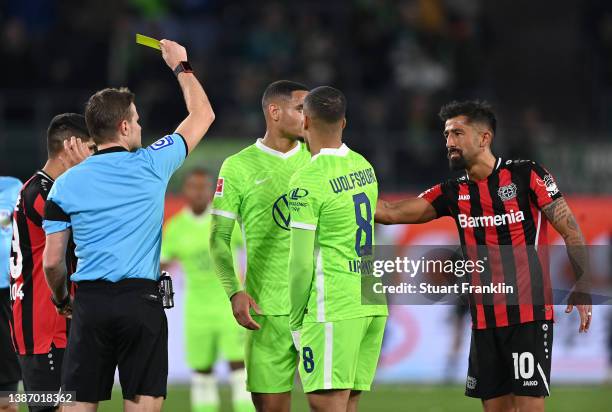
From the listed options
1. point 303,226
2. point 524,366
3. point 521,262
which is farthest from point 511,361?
point 303,226

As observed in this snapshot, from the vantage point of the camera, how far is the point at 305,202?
6027 millimetres

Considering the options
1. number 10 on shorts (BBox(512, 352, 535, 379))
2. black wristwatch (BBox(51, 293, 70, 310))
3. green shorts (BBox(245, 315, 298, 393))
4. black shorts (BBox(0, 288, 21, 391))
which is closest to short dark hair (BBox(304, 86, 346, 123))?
green shorts (BBox(245, 315, 298, 393))

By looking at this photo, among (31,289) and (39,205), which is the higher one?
(39,205)

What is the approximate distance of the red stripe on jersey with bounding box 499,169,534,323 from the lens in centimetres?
666

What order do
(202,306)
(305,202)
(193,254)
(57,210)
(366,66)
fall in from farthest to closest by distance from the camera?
(366,66) → (193,254) → (202,306) → (305,202) → (57,210)

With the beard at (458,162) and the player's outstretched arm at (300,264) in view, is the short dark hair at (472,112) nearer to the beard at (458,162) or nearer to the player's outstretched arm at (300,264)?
the beard at (458,162)

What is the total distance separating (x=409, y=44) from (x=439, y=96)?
1.42 meters

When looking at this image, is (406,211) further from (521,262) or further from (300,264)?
(300,264)

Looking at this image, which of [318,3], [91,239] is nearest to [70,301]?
[91,239]

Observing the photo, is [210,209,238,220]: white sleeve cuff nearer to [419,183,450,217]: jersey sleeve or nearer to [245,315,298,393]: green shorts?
[245,315,298,393]: green shorts

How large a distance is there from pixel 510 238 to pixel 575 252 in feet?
1.31

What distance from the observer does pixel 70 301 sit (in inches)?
248

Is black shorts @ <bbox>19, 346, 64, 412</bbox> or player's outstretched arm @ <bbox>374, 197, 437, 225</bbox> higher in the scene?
player's outstretched arm @ <bbox>374, 197, 437, 225</bbox>

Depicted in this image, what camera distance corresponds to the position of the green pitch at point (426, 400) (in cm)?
1096
